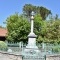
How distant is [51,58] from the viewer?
14.2 m

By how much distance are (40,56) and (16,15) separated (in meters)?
25.2

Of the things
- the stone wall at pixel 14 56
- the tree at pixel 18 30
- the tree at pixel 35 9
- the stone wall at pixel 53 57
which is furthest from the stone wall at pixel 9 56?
the tree at pixel 35 9

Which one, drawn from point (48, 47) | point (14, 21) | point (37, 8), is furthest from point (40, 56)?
point (37, 8)

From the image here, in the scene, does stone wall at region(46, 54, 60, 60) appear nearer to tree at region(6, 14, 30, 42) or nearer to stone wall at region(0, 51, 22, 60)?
stone wall at region(0, 51, 22, 60)

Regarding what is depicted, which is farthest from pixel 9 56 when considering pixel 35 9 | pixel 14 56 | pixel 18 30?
pixel 35 9

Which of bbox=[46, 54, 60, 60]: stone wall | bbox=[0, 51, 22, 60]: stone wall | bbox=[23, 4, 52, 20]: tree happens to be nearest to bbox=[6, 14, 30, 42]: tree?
bbox=[23, 4, 52, 20]: tree

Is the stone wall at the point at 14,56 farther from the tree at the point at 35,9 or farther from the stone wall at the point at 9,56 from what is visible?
the tree at the point at 35,9

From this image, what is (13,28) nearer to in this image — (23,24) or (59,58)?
(23,24)

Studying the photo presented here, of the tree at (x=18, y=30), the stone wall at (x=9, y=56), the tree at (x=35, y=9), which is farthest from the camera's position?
the tree at (x=35, y=9)

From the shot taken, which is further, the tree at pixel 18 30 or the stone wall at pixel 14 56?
the tree at pixel 18 30

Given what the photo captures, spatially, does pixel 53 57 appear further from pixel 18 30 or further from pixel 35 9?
pixel 35 9

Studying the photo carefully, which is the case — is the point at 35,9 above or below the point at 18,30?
above

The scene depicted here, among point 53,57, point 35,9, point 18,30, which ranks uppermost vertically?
point 35,9

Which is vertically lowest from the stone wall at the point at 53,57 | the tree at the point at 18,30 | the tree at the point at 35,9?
the stone wall at the point at 53,57
